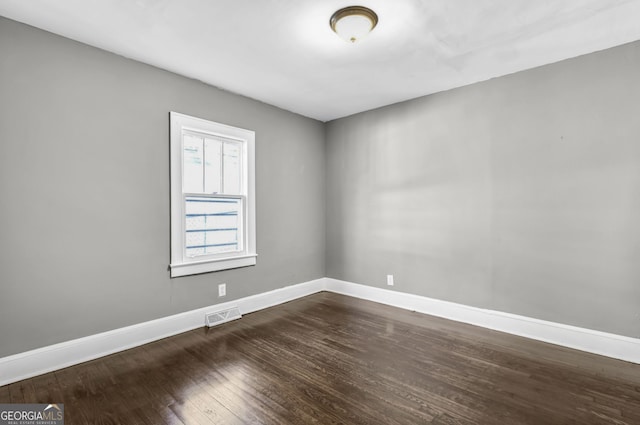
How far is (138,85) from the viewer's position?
286cm

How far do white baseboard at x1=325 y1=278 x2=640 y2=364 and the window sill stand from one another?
1.72 metres

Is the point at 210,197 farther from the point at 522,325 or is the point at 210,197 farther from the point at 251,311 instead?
the point at 522,325

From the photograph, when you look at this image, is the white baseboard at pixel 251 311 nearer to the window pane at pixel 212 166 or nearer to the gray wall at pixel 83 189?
the gray wall at pixel 83 189

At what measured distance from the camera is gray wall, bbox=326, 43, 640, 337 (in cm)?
263

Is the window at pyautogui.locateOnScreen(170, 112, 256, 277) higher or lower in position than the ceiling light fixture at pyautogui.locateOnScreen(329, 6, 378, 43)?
lower

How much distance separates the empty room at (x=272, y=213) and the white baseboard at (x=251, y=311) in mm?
17

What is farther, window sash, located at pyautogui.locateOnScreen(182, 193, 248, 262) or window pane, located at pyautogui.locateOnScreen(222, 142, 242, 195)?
window pane, located at pyautogui.locateOnScreen(222, 142, 242, 195)

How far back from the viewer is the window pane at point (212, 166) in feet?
11.2

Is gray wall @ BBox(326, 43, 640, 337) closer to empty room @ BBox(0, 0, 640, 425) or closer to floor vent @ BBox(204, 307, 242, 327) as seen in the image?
empty room @ BBox(0, 0, 640, 425)

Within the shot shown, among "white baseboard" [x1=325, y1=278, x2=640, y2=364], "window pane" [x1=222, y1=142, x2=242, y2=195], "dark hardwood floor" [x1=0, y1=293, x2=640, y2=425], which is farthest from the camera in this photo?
"window pane" [x1=222, y1=142, x2=242, y2=195]

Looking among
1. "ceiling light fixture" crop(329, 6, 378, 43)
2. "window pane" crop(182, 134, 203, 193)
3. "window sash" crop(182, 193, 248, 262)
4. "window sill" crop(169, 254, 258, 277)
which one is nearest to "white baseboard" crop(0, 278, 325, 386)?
"window sill" crop(169, 254, 258, 277)

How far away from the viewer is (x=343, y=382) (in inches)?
87.4

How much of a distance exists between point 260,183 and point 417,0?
261cm

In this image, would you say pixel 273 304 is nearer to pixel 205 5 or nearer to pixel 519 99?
pixel 205 5
